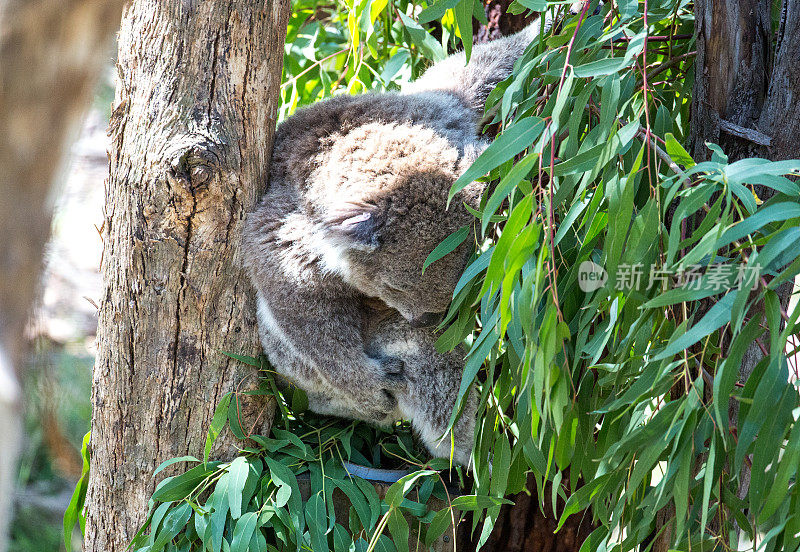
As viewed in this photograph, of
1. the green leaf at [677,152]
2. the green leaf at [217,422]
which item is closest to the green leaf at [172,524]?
the green leaf at [217,422]

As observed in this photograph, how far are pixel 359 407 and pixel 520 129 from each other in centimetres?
100

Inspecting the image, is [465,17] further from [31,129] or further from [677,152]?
[31,129]

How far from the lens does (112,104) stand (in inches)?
69.2

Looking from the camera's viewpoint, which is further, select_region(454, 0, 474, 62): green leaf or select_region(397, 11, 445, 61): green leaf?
select_region(397, 11, 445, 61): green leaf

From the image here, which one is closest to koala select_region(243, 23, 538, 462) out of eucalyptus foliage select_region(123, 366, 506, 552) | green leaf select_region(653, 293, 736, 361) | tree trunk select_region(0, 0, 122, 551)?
eucalyptus foliage select_region(123, 366, 506, 552)

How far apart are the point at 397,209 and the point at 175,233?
566mm

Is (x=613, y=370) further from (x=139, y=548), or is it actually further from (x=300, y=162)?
(x=139, y=548)

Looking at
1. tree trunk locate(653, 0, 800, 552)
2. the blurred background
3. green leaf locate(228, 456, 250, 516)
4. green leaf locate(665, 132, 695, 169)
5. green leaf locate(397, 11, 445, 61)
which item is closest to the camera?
the blurred background

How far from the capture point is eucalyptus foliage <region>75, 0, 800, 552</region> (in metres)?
1.02

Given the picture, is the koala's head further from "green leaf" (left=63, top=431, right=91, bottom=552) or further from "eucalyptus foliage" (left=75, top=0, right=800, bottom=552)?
"green leaf" (left=63, top=431, right=91, bottom=552)

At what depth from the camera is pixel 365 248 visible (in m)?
1.73

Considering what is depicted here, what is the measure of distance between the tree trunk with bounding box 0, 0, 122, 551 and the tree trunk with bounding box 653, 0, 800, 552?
129 centimetres

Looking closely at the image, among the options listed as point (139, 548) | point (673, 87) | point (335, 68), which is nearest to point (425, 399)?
point (139, 548)

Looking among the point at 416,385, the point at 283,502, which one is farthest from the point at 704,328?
the point at 283,502
